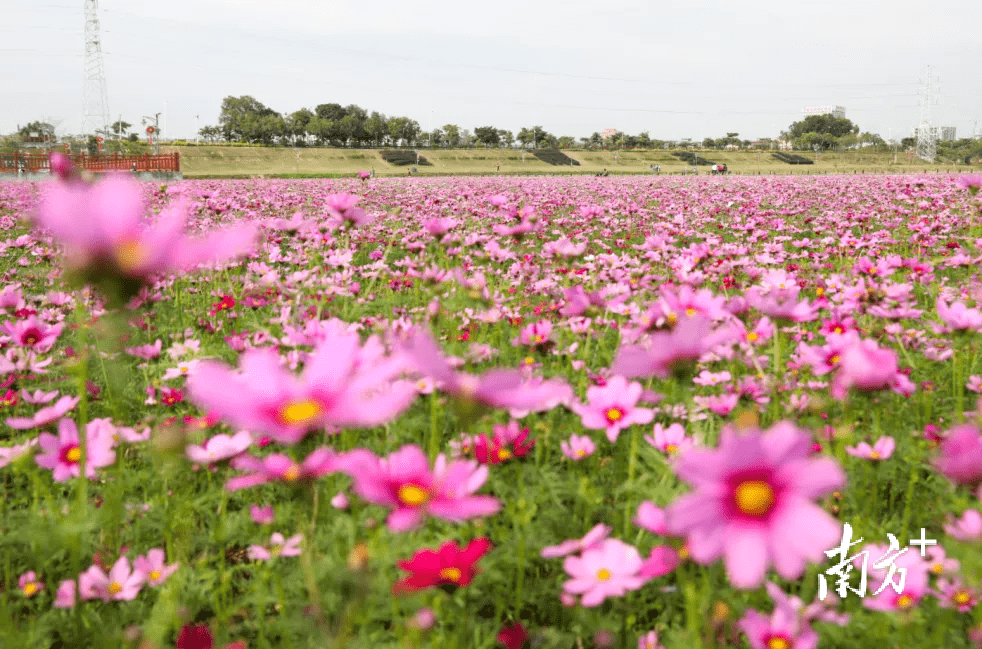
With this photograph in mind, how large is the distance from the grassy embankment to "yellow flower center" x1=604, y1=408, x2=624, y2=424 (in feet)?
111

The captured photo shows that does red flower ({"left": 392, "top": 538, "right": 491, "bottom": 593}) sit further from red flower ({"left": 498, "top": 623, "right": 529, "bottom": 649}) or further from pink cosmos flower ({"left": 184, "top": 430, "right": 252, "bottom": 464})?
pink cosmos flower ({"left": 184, "top": 430, "right": 252, "bottom": 464})

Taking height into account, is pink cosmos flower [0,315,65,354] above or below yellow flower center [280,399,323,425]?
below

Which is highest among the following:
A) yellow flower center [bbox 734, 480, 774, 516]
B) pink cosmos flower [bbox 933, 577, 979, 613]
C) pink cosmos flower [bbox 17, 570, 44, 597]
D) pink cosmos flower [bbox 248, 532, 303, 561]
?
yellow flower center [bbox 734, 480, 774, 516]

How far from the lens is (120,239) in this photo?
2.18 ft

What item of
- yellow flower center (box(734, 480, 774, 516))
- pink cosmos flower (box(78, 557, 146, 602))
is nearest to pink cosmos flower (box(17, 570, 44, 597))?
pink cosmos flower (box(78, 557, 146, 602))

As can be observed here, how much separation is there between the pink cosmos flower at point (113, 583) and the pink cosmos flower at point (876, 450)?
5.07 feet

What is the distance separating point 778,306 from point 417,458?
0.93 metres

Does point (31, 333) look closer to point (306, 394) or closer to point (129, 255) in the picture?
point (129, 255)

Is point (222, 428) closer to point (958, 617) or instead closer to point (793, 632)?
point (793, 632)

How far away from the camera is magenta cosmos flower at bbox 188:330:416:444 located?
54 centimetres

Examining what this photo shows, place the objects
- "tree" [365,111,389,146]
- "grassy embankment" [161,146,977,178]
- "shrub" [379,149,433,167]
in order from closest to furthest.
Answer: "grassy embankment" [161,146,977,178] → "shrub" [379,149,433,167] → "tree" [365,111,389,146]

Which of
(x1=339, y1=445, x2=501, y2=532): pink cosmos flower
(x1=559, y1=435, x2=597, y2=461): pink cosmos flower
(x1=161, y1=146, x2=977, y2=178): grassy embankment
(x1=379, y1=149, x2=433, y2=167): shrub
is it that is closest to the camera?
(x1=339, y1=445, x2=501, y2=532): pink cosmos flower

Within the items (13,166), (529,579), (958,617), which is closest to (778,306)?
(958,617)

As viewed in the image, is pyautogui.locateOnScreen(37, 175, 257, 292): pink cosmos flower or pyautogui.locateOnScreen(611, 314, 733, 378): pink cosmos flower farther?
pyautogui.locateOnScreen(611, 314, 733, 378): pink cosmos flower
